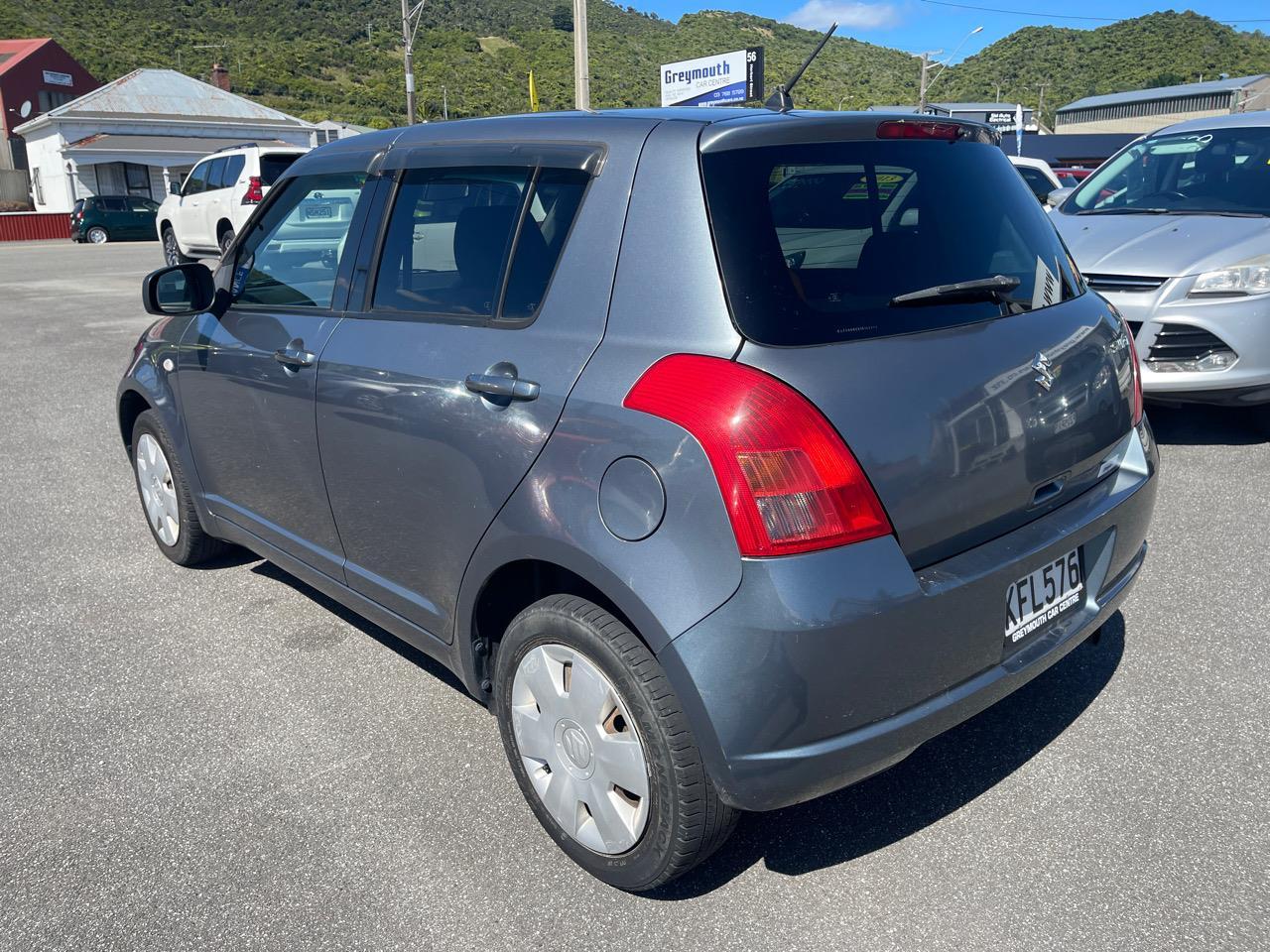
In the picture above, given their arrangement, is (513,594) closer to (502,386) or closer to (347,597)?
(502,386)

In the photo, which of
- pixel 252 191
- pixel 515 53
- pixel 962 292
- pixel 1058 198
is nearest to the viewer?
pixel 962 292

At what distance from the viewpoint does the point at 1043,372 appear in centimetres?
249

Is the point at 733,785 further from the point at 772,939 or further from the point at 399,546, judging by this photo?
the point at 399,546

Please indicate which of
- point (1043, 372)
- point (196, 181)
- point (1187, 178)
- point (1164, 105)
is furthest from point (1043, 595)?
point (1164, 105)

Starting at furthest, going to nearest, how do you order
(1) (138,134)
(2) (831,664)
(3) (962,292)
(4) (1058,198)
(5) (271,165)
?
(1) (138,134) < (5) (271,165) < (4) (1058,198) < (3) (962,292) < (2) (831,664)

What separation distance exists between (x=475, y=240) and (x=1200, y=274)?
14.8 feet

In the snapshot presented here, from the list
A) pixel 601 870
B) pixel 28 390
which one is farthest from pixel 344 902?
pixel 28 390

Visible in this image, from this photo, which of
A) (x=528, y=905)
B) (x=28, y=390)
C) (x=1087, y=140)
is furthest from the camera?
(x=1087, y=140)

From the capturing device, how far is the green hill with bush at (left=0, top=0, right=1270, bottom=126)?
61.6 m

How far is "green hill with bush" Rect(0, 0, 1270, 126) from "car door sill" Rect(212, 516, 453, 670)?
49.0 meters

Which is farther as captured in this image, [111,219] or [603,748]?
A: [111,219]

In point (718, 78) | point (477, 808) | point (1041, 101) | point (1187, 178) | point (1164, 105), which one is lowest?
point (477, 808)

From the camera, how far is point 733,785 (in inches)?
83.4

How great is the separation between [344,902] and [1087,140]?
6056 cm
